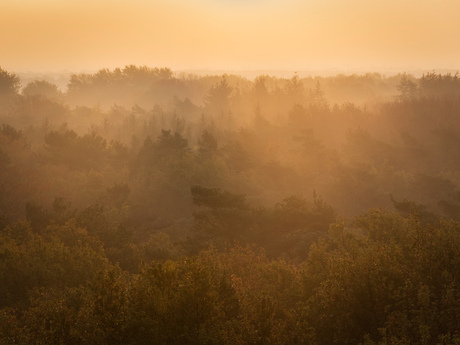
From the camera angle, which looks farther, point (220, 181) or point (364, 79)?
point (364, 79)

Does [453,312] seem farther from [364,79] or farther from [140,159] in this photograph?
[364,79]

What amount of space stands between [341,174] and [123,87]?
9781cm

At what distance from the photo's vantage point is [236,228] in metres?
27.6

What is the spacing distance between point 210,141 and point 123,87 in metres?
87.7

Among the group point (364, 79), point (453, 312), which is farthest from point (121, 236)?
A: point (364, 79)

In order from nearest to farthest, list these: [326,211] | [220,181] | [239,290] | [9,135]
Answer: [239,290] < [326,211] < [220,181] < [9,135]

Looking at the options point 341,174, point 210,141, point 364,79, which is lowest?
point 341,174

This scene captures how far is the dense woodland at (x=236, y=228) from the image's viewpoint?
1115 cm

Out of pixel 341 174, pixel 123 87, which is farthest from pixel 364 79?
pixel 341 174

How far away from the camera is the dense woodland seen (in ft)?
36.6

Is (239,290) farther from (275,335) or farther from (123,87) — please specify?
(123,87)

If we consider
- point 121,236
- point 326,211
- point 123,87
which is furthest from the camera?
point 123,87

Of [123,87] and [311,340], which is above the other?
[123,87]

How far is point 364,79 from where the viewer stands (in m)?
136
